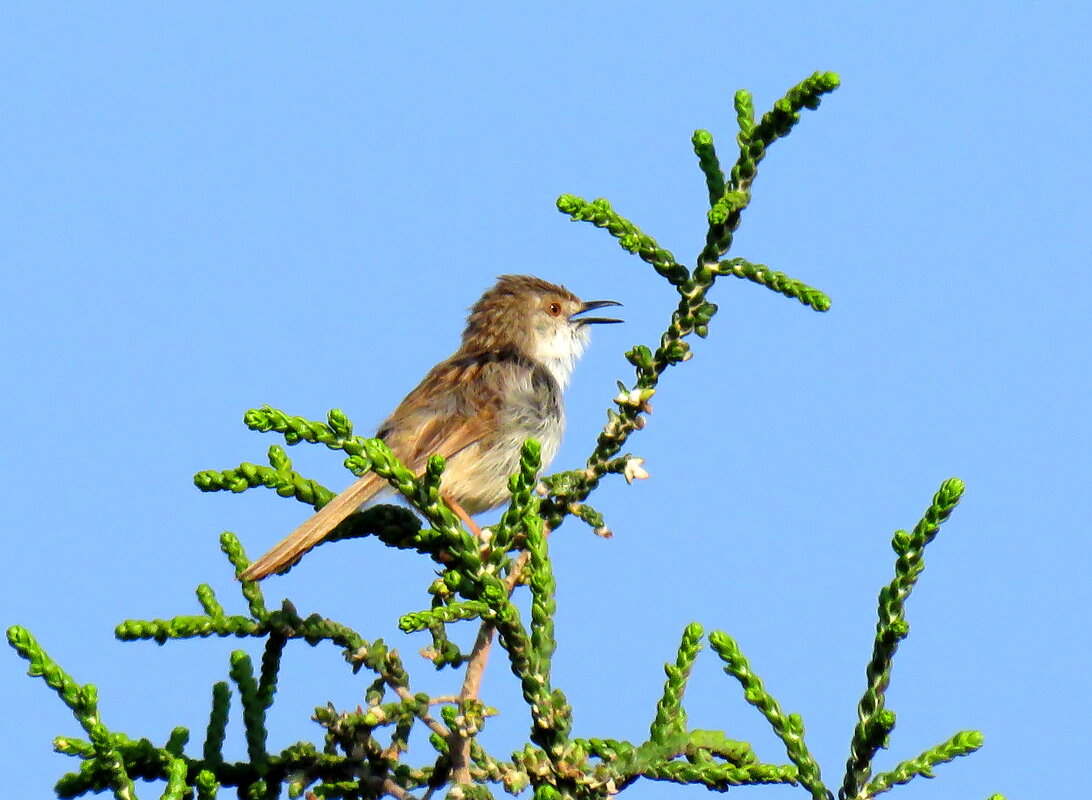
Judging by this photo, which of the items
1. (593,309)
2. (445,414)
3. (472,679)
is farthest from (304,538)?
(593,309)

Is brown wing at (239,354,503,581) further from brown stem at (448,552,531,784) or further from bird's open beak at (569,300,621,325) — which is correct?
brown stem at (448,552,531,784)

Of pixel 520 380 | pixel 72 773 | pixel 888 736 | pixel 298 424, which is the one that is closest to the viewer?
pixel 888 736

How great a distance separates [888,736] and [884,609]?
320 millimetres

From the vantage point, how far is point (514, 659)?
11.6ft

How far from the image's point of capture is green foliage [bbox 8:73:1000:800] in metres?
3.38

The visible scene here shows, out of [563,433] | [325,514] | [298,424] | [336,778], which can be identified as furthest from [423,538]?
[563,433]

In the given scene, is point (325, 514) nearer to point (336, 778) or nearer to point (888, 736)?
point (336, 778)

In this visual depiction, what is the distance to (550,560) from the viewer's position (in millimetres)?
3666

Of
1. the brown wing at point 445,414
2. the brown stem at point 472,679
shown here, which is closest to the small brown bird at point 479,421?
the brown wing at point 445,414

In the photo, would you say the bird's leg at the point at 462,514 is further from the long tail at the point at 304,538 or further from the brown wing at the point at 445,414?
the long tail at the point at 304,538

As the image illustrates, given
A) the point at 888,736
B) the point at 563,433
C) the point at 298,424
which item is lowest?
the point at 888,736

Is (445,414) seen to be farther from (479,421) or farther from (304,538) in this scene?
(304,538)

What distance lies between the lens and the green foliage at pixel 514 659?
11.1 feet

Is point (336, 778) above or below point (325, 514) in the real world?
below
